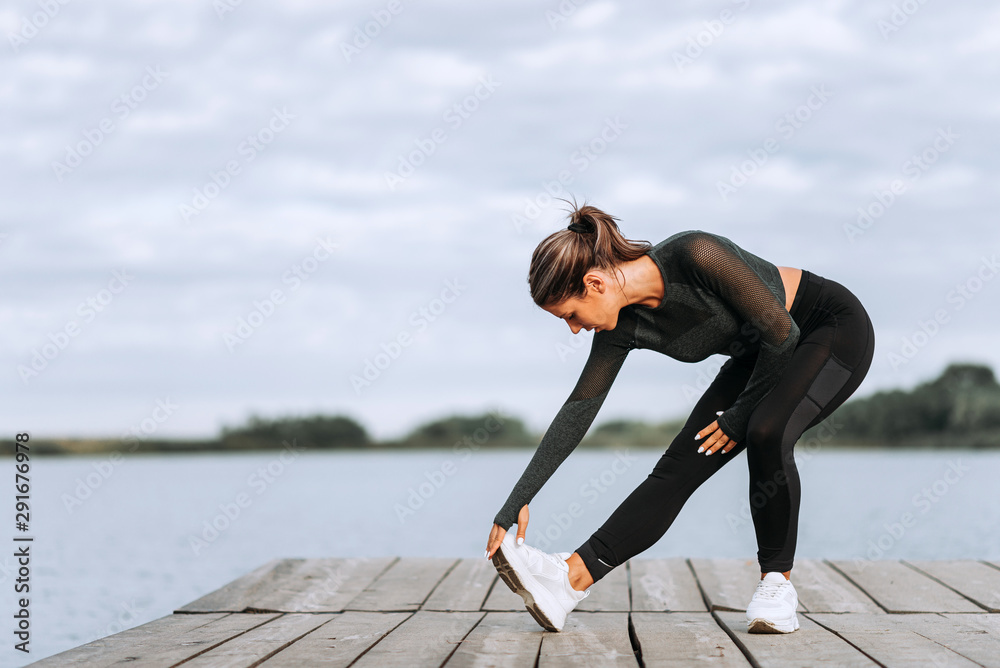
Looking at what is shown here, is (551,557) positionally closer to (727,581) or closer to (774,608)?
(774,608)

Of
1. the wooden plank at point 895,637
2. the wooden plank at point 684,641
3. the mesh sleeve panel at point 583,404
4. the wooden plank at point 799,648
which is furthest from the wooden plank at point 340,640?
the wooden plank at point 895,637

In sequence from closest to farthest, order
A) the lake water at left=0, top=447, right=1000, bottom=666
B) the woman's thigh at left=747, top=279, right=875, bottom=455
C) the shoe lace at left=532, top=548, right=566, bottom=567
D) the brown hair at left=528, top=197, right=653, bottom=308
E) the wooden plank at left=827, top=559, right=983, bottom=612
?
the brown hair at left=528, top=197, right=653, bottom=308 < the woman's thigh at left=747, top=279, right=875, bottom=455 < the shoe lace at left=532, top=548, right=566, bottom=567 < the wooden plank at left=827, top=559, right=983, bottom=612 < the lake water at left=0, top=447, right=1000, bottom=666

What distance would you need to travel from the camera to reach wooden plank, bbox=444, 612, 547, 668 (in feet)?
6.80

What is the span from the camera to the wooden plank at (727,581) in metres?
3.03

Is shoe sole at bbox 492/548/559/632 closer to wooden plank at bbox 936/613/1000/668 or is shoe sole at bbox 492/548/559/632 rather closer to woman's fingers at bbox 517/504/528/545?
woman's fingers at bbox 517/504/528/545

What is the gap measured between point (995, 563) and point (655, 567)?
1439 mm

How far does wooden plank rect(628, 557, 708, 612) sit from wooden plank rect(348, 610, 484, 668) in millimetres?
623

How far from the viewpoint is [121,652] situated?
89.2 inches

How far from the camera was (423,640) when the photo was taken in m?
2.37

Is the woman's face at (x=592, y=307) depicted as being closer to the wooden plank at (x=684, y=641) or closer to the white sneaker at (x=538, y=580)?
the white sneaker at (x=538, y=580)

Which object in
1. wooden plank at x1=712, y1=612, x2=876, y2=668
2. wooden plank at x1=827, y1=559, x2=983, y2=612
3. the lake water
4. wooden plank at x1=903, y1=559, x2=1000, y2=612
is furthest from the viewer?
the lake water

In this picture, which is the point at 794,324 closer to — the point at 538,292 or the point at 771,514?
the point at 771,514

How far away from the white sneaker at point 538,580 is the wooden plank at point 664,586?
22.9 inches

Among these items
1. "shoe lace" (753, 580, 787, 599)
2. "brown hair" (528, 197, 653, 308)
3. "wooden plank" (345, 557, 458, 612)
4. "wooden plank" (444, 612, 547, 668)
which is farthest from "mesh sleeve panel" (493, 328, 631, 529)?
"wooden plank" (345, 557, 458, 612)
